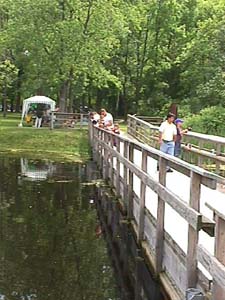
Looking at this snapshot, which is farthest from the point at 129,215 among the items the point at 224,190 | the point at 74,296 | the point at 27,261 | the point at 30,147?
the point at 30,147

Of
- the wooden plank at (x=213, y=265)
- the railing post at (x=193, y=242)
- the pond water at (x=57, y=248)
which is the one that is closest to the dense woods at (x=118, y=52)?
the pond water at (x=57, y=248)

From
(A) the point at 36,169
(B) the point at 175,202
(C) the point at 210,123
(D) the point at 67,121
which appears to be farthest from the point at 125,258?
(D) the point at 67,121

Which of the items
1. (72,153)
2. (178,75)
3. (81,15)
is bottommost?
(72,153)

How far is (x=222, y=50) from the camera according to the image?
34688mm

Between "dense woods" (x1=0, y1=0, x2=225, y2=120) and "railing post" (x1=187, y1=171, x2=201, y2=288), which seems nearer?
"railing post" (x1=187, y1=171, x2=201, y2=288)

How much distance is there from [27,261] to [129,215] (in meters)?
3.32

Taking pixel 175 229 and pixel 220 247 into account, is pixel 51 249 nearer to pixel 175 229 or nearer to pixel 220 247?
pixel 175 229

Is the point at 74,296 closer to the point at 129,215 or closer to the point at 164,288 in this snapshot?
the point at 164,288

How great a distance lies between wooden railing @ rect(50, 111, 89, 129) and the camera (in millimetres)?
35781

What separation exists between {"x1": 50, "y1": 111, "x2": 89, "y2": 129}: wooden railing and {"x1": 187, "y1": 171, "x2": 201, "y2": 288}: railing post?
29.4 m

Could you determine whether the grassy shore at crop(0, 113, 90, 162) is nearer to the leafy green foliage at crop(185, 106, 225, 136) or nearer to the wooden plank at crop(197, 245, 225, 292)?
the leafy green foliage at crop(185, 106, 225, 136)

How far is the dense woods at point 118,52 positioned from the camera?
38906 mm

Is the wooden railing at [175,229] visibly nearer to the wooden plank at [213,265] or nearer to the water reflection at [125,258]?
the wooden plank at [213,265]

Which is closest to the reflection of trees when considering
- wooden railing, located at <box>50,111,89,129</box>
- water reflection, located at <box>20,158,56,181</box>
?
water reflection, located at <box>20,158,56,181</box>
